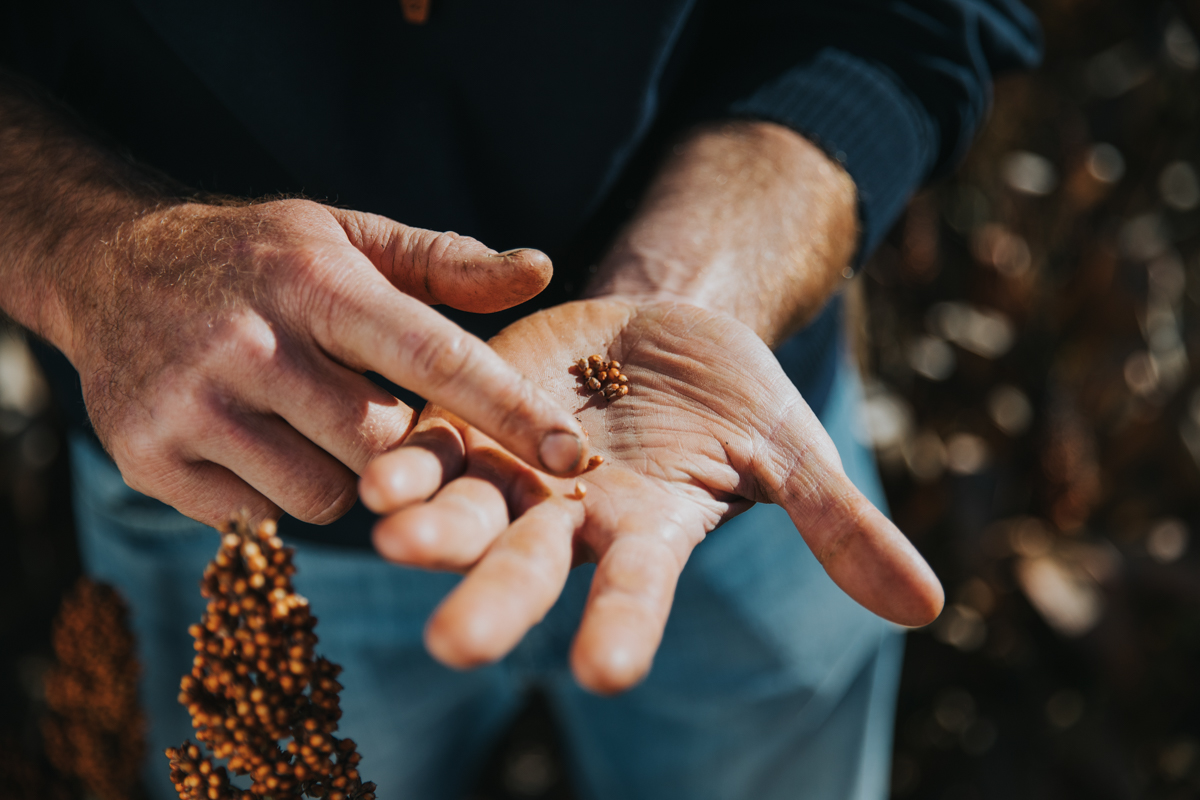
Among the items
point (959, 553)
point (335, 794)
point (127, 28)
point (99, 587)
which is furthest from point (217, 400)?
point (959, 553)

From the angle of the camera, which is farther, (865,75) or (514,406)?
(865,75)

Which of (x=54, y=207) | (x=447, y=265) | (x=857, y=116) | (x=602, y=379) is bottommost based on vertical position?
(x=602, y=379)

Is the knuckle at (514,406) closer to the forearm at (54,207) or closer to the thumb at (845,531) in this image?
the thumb at (845,531)

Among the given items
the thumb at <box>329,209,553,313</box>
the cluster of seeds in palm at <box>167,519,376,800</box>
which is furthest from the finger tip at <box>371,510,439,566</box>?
the thumb at <box>329,209,553,313</box>

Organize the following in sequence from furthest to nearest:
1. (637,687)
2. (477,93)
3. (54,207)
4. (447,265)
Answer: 1. (637,687)
2. (477,93)
3. (54,207)
4. (447,265)

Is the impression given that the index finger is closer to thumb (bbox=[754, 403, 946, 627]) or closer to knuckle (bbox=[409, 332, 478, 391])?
knuckle (bbox=[409, 332, 478, 391])

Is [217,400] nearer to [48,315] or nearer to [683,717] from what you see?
[48,315]

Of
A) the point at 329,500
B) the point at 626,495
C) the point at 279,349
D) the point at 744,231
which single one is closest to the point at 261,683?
the point at 329,500

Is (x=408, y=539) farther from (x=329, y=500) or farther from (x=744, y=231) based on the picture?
(x=744, y=231)
